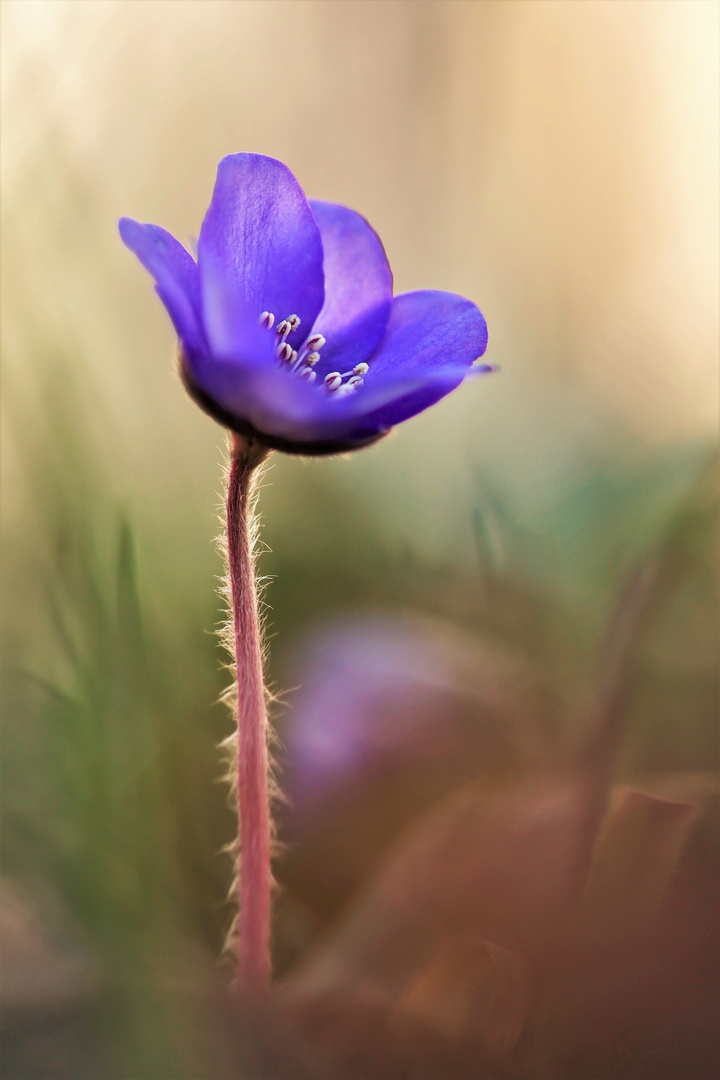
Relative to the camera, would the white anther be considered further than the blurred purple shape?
No

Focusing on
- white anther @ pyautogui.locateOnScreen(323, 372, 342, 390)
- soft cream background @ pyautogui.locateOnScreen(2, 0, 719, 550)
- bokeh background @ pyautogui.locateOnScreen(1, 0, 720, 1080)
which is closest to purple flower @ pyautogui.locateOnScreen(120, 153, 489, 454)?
white anther @ pyautogui.locateOnScreen(323, 372, 342, 390)

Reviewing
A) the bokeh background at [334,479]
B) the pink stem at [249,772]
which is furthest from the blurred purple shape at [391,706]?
the pink stem at [249,772]

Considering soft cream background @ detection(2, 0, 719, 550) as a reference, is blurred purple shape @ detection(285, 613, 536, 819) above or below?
below

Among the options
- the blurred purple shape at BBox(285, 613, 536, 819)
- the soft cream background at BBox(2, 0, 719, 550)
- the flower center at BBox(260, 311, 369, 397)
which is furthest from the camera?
the soft cream background at BBox(2, 0, 719, 550)

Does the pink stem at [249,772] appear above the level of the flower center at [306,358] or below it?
below

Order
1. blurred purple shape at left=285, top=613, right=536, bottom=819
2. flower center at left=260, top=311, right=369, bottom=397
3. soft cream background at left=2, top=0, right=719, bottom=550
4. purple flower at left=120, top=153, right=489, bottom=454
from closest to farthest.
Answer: purple flower at left=120, top=153, right=489, bottom=454
flower center at left=260, top=311, right=369, bottom=397
blurred purple shape at left=285, top=613, right=536, bottom=819
soft cream background at left=2, top=0, right=719, bottom=550

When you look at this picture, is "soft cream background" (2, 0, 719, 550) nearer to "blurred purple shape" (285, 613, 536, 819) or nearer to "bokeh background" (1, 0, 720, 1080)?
"bokeh background" (1, 0, 720, 1080)

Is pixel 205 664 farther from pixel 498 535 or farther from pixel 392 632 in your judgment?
pixel 498 535

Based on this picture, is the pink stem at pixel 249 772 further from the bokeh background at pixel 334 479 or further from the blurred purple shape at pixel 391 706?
the blurred purple shape at pixel 391 706
